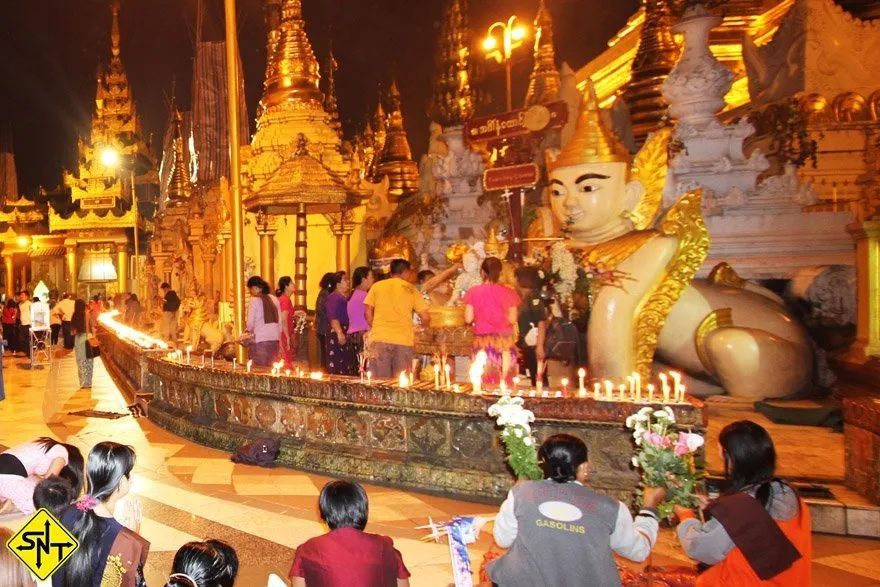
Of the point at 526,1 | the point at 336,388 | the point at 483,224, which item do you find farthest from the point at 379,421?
the point at 526,1

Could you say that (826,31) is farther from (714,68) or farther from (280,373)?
(280,373)

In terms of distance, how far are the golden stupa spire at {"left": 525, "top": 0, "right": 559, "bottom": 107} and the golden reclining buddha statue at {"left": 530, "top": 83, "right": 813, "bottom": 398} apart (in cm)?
1223

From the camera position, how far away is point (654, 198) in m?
6.73

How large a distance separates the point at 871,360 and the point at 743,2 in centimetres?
1240

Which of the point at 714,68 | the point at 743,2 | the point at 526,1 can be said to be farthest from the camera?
the point at 526,1

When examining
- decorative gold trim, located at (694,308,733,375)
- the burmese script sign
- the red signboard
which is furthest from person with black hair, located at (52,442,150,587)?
the burmese script sign

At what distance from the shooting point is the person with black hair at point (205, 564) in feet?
7.70

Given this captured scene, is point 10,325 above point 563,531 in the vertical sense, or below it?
above

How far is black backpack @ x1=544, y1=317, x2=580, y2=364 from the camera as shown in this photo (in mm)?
6953

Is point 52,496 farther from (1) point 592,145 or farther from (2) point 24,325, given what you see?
(2) point 24,325

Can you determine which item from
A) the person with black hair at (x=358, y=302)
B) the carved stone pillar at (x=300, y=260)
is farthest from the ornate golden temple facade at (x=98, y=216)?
the person with black hair at (x=358, y=302)

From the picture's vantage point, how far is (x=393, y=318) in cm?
766

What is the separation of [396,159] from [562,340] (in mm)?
20432

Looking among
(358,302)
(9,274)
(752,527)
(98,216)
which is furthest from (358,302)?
(9,274)
